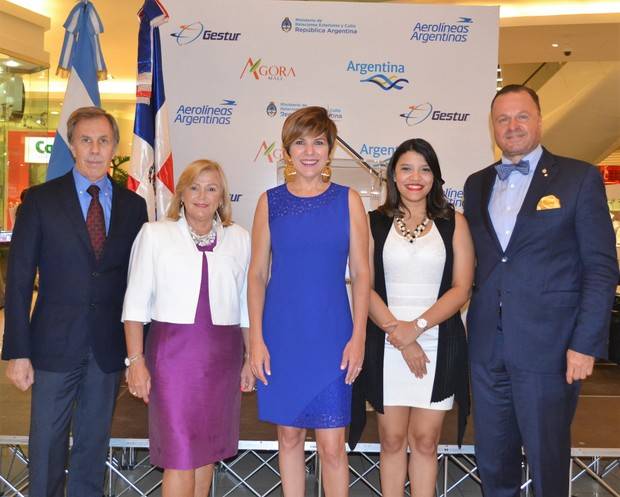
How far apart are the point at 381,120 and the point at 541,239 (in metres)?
3.17

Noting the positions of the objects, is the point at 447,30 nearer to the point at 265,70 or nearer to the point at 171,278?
the point at 265,70

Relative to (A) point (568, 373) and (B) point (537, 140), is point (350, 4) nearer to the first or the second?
(B) point (537, 140)

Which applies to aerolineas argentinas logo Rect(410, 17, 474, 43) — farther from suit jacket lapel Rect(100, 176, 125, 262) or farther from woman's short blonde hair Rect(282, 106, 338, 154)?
suit jacket lapel Rect(100, 176, 125, 262)

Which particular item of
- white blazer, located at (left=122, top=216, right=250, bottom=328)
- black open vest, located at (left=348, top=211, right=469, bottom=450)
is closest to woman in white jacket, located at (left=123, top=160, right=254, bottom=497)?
white blazer, located at (left=122, top=216, right=250, bottom=328)

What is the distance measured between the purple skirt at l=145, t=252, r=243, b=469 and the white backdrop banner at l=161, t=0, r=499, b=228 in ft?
10.1

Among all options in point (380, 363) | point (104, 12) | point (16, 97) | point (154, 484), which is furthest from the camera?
point (16, 97)

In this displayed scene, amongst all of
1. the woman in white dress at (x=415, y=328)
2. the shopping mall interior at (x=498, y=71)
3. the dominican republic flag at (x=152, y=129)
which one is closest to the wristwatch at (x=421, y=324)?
the woman in white dress at (x=415, y=328)

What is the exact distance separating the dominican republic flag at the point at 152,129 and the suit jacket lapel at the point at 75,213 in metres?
2.14

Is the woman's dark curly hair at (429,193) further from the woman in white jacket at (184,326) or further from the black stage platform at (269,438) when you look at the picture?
the black stage platform at (269,438)

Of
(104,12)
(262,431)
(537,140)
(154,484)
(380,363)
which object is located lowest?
(154,484)

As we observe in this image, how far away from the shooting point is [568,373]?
2572 mm

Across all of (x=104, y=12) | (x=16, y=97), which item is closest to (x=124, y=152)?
(x=16, y=97)

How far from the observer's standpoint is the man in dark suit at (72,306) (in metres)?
2.63

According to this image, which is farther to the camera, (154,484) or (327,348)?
(154,484)
